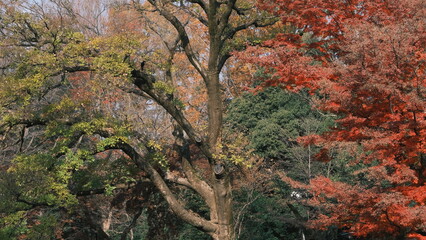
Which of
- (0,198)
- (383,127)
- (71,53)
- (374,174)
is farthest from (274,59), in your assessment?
(0,198)

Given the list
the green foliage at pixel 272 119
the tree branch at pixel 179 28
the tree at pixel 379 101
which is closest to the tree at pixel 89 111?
the tree branch at pixel 179 28

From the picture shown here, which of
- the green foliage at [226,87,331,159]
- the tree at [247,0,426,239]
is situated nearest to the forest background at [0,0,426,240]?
the tree at [247,0,426,239]

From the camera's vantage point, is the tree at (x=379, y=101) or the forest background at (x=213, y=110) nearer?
the tree at (x=379, y=101)

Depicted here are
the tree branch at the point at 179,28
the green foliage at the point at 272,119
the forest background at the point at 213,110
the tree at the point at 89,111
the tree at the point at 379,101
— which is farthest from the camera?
the green foliage at the point at 272,119

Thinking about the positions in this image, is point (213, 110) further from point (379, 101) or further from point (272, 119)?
point (272, 119)

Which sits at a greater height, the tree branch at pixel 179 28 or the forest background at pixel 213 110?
the tree branch at pixel 179 28

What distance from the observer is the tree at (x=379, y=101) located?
6.03 m

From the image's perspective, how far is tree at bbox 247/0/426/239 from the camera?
603 centimetres

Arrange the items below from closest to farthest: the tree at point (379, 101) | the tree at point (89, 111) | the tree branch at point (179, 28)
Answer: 1. the tree at point (379, 101)
2. the tree at point (89, 111)
3. the tree branch at point (179, 28)

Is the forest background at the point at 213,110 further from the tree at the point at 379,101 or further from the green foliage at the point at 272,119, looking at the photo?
the green foliage at the point at 272,119

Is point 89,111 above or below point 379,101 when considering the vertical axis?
above

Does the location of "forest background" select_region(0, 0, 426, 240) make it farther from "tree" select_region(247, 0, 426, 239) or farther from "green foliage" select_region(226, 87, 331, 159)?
"green foliage" select_region(226, 87, 331, 159)

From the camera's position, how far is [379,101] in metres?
6.84

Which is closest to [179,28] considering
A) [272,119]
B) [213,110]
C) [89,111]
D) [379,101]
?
[213,110]
